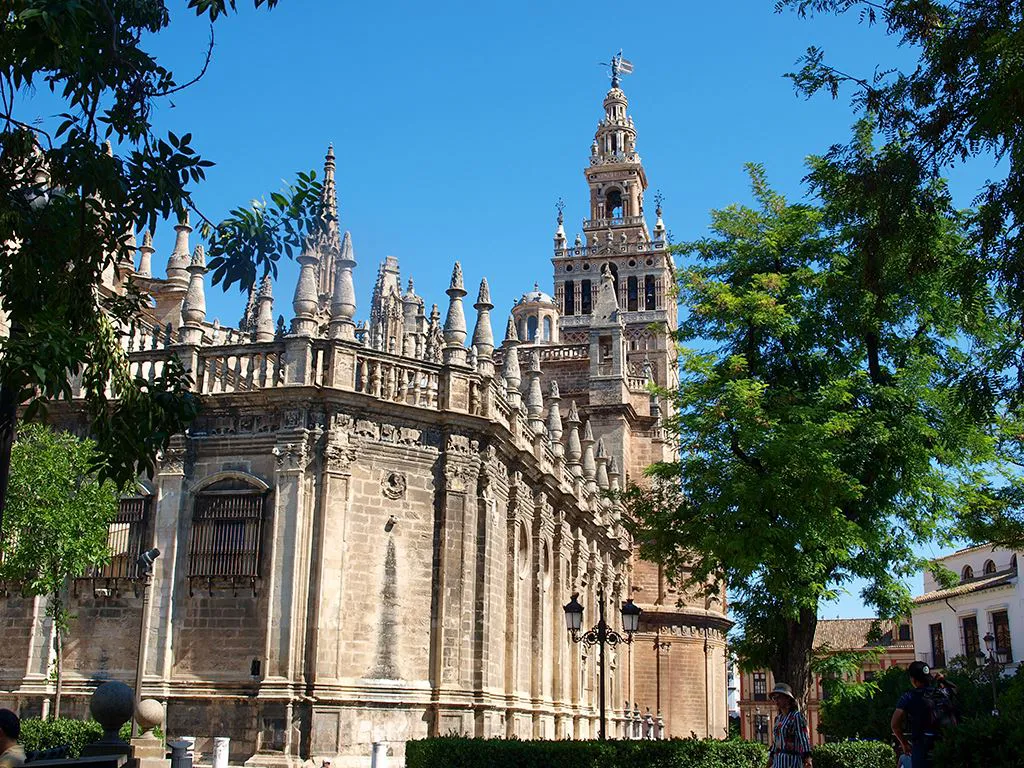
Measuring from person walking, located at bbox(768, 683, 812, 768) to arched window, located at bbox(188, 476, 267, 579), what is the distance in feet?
40.4

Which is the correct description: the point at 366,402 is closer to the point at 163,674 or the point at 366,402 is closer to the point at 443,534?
the point at 443,534

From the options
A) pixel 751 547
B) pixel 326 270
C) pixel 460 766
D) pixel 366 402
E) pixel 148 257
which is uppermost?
pixel 326 270

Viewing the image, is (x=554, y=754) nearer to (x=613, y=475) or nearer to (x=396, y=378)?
(x=396, y=378)

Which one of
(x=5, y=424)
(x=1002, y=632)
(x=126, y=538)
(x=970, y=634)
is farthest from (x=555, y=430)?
(x=970, y=634)

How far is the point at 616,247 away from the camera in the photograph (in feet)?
241

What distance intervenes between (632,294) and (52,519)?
5488cm

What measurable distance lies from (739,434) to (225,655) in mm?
10448

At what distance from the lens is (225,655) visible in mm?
20609

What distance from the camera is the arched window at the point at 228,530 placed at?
20938mm

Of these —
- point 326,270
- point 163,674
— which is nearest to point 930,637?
point 326,270

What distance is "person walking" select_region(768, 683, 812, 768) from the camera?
10766 millimetres

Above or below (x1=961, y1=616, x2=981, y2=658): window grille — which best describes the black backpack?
below

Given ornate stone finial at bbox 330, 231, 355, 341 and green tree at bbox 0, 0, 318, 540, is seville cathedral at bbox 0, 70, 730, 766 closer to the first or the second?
ornate stone finial at bbox 330, 231, 355, 341

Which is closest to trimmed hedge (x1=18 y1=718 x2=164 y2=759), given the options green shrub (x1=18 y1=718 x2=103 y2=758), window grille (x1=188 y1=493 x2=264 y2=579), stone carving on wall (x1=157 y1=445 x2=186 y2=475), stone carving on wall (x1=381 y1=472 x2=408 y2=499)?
green shrub (x1=18 y1=718 x2=103 y2=758)
